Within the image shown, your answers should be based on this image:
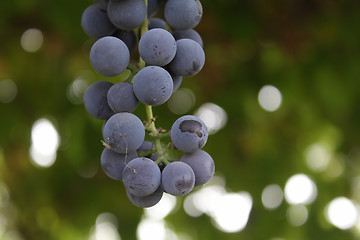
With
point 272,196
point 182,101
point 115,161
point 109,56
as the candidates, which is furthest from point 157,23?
point 272,196

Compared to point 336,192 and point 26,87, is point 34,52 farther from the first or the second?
point 336,192

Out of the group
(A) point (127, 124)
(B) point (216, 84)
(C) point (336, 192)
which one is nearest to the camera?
(A) point (127, 124)

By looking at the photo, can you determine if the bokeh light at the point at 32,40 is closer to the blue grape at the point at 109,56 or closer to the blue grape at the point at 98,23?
the blue grape at the point at 98,23

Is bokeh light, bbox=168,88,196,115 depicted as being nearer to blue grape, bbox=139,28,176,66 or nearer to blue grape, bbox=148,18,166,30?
blue grape, bbox=148,18,166,30

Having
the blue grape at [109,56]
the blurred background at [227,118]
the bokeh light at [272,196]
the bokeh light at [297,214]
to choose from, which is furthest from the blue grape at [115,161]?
the bokeh light at [297,214]

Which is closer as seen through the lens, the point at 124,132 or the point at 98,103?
the point at 124,132

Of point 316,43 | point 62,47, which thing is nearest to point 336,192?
point 316,43

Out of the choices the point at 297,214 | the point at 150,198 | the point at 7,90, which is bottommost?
the point at 150,198

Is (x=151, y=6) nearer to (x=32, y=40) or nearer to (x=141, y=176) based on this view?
(x=141, y=176)
